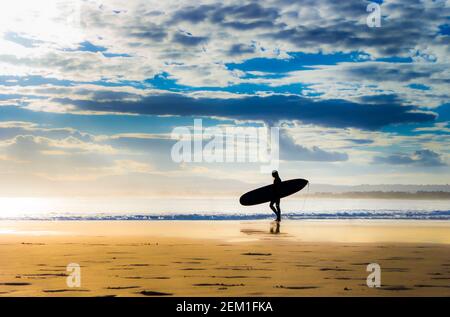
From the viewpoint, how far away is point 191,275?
10.9 m

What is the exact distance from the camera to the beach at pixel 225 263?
9.55m

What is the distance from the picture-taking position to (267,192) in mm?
28094

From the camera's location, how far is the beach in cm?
955

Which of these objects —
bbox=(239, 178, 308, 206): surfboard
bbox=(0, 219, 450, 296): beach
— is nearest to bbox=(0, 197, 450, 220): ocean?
bbox=(239, 178, 308, 206): surfboard

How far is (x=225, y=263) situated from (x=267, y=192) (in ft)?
51.9

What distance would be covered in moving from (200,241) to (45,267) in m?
6.17

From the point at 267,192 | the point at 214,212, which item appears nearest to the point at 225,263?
the point at 267,192

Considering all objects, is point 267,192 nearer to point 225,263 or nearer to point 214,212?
point 214,212

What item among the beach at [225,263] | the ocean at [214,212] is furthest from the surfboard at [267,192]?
the beach at [225,263]

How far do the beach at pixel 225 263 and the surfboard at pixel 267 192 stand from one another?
7.48m

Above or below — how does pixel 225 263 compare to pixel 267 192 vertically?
below

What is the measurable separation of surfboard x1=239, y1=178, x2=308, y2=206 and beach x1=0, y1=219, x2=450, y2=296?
7.48 meters
